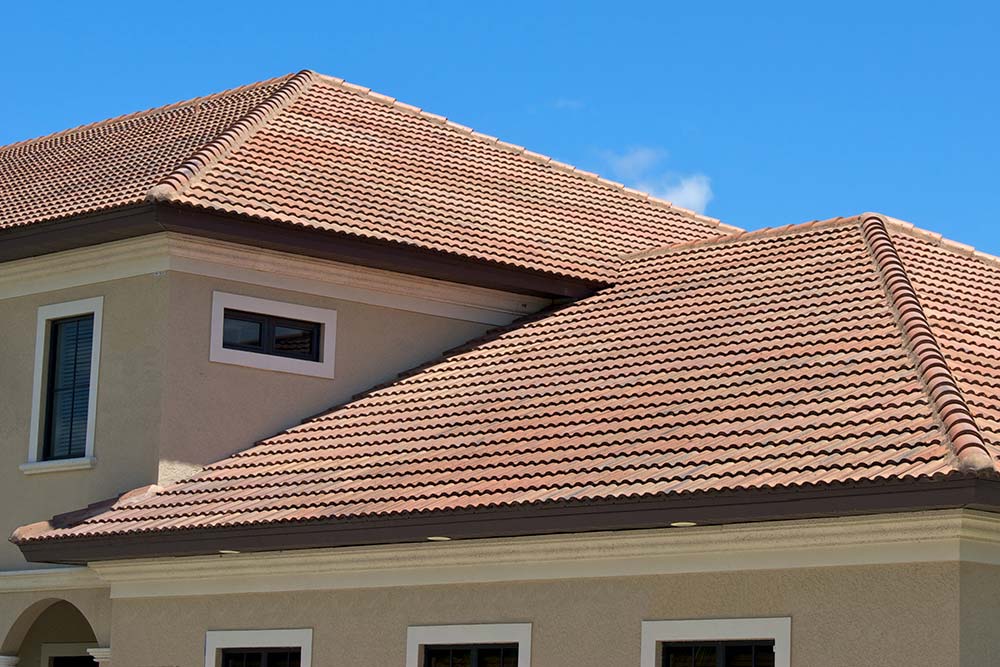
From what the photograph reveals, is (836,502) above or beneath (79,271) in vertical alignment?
beneath

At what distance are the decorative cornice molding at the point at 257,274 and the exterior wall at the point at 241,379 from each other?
0.12 meters

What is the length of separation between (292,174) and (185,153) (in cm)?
123

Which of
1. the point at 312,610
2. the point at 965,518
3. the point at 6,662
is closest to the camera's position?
the point at 965,518

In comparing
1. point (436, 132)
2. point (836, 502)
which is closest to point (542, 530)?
point (836, 502)

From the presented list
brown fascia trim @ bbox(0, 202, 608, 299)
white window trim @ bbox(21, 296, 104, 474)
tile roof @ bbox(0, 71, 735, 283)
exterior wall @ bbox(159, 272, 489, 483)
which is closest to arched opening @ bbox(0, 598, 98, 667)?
white window trim @ bbox(21, 296, 104, 474)

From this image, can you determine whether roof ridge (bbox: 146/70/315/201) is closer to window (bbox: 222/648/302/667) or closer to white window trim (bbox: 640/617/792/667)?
window (bbox: 222/648/302/667)

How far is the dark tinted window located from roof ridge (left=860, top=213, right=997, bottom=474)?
326 inches

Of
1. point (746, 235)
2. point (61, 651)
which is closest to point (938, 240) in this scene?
point (746, 235)

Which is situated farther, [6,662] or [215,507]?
[6,662]

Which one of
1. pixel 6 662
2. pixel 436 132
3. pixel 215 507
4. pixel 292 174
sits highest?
pixel 436 132

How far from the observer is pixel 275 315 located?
63.4 ft

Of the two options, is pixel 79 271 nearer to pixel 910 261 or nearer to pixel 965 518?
pixel 910 261

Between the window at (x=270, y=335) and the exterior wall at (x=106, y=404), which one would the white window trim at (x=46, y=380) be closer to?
the exterior wall at (x=106, y=404)

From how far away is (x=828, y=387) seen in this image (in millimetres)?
14516
